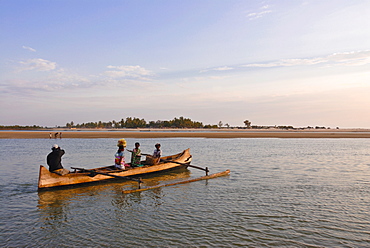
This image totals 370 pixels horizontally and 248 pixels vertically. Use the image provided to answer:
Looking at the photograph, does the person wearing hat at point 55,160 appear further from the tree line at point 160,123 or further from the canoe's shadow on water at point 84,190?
the tree line at point 160,123

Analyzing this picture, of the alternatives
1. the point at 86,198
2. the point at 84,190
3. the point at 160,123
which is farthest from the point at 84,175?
the point at 160,123

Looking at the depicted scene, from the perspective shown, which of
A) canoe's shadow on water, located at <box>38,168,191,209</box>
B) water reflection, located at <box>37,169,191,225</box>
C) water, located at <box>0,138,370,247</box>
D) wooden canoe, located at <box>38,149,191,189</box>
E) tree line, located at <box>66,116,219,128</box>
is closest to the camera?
water, located at <box>0,138,370,247</box>

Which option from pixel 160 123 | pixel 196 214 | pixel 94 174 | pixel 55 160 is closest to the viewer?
pixel 196 214

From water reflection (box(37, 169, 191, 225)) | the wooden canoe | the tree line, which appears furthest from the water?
the tree line

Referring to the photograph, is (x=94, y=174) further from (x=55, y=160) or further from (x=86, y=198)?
(x=86, y=198)

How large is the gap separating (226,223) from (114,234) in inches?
128

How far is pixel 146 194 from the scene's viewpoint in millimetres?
12195

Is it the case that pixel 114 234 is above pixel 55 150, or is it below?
below

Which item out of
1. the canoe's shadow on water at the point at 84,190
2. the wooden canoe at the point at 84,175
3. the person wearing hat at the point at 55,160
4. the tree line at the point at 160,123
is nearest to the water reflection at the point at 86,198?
the canoe's shadow on water at the point at 84,190

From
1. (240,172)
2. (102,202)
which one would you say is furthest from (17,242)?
(240,172)

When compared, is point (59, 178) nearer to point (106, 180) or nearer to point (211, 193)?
point (106, 180)

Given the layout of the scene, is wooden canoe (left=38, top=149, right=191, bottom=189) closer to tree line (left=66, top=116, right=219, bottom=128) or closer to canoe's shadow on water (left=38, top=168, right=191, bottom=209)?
canoe's shadow on water (left=38, top=168, right=191, bottom=209)

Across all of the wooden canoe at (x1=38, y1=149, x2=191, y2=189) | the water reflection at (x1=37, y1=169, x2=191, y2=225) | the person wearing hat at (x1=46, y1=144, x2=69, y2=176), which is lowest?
the water reflection at (x1=37, y1=169, x2=191, y2=225)

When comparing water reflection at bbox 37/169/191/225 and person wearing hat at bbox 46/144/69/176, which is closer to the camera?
water reflection at bbox 37/169/191/225
